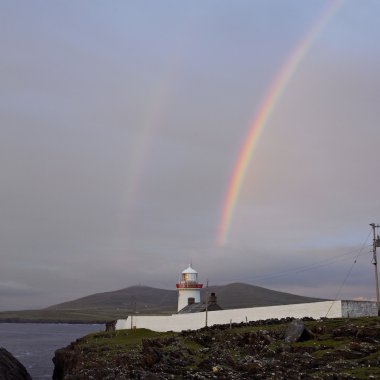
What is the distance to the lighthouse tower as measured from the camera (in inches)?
3799

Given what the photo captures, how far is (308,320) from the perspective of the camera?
2117 inches

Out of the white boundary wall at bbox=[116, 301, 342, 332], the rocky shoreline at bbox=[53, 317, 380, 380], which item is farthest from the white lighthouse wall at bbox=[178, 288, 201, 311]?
the rocky shoreline at bbox=[53, 317, 380, 380]

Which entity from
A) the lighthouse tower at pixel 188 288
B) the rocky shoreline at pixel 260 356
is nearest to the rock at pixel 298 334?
the rocky shoreline at pixel 260 356

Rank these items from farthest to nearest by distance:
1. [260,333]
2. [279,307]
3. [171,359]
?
[279,307] → [260,333] → [171,359]

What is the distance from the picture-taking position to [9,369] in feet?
197

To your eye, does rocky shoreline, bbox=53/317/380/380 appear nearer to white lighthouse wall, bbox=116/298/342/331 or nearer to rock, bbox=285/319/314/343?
rock, bbox=285/319/314/343

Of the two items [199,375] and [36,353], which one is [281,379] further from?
[36,353]

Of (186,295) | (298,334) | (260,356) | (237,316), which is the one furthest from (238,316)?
(186,295)

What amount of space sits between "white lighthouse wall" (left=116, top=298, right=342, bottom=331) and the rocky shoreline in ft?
7.62

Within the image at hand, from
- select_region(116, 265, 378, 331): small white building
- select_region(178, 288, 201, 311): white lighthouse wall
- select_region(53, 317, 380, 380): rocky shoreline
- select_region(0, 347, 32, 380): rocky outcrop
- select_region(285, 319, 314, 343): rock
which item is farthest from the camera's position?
select_region(178, 288, 201, 311): white lighthouse wall

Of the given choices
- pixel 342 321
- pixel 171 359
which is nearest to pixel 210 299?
pixel 342 321

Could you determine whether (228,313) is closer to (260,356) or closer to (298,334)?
(298,334)

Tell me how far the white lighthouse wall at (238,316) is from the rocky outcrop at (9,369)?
2082 centimetres

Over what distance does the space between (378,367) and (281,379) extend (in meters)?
5.56
